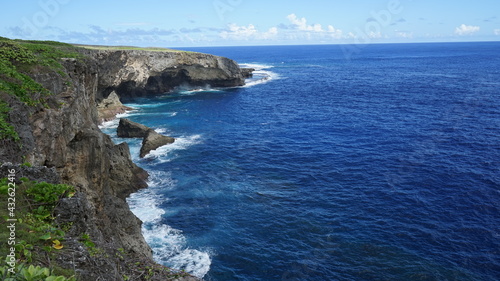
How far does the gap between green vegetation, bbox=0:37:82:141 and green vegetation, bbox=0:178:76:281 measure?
6.99m

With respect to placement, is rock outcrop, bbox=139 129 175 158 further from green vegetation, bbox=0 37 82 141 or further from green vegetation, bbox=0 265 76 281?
green vegetation, bbox=0 265 76 281

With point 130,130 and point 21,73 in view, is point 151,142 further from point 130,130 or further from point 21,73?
point 21,73

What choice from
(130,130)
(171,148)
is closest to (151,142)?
(171,148)

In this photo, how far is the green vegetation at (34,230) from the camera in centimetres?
810

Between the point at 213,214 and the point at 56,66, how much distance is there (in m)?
18.7

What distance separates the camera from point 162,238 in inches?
1216

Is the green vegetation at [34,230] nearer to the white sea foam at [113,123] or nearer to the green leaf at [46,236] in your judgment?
the green leaf at [46,236]

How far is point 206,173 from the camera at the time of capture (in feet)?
146

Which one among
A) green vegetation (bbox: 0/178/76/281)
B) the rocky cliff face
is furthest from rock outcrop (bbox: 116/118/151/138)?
green vegetation (bbox: 0/178/76/281)

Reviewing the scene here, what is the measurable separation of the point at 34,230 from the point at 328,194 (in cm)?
3101

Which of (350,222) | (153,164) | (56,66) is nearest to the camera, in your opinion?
(56,66)

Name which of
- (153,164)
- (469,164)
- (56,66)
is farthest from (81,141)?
(469,164)

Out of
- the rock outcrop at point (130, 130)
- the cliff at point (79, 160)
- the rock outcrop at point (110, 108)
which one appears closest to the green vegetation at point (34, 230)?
the cliff at point (79, 160)

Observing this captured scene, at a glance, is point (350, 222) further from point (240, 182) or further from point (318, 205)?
point (240, 182)
